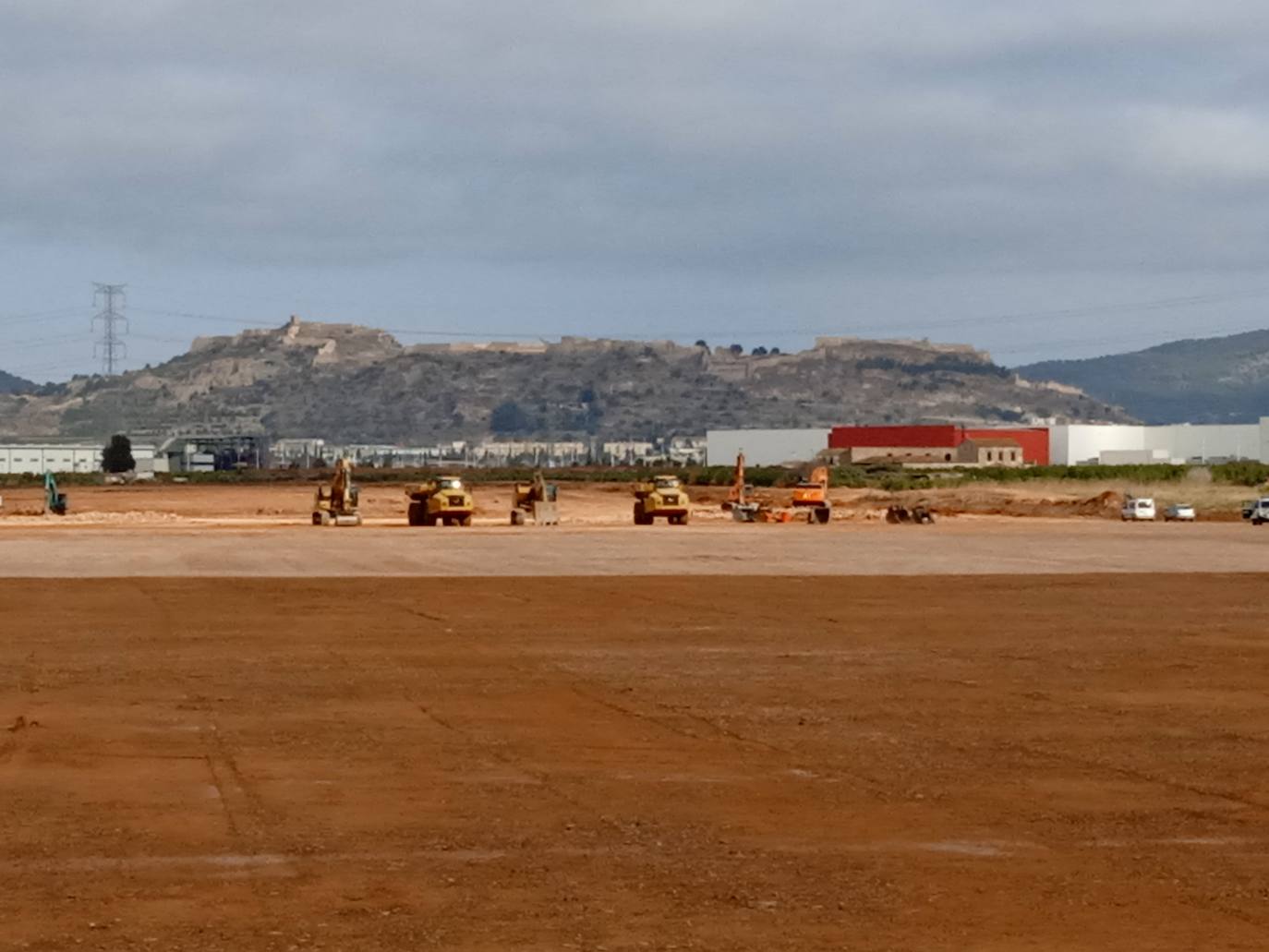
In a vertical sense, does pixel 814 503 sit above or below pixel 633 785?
above

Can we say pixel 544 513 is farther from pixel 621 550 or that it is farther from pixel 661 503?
pixel 621 550

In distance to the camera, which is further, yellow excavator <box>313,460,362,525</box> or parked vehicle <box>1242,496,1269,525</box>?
parked vehicle <box>1242,496,1269,525</box>

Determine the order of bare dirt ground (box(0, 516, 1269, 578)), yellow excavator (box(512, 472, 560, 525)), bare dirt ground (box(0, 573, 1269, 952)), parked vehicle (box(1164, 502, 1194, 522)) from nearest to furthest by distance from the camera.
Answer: bare dirt ground (box(0, 573, 1269, 952))
bare dirt ground (box(0, 516, 1269, 578))
yellow excavator (box(512, 472, 560, 525))
parked vehicle (box(1164, 502, 1194, 522))

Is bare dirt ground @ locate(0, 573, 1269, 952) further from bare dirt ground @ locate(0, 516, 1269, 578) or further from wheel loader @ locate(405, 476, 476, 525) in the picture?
wheel loader @ locate(405, 476, 476, 525)

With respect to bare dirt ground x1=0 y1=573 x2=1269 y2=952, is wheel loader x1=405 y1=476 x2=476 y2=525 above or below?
above

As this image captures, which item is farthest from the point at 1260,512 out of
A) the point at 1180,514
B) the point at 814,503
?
the point at 814,503

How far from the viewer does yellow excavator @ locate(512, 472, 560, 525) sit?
82.4 meters

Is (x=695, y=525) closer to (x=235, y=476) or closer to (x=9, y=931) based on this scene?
(x=9, y=931)

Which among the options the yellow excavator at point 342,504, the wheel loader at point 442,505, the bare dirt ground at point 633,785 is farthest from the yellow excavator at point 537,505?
the bare dirt ground at point 633,785

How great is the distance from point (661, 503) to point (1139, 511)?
25594 mm

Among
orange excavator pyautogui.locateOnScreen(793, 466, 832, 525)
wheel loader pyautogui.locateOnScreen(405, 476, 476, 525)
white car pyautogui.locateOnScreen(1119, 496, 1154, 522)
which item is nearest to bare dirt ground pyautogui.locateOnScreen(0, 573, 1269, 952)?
wheel loader pyautogui.locateOnScreen(405, 476, 476, 525)

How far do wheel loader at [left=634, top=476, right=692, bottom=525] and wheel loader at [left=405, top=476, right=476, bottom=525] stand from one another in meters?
7.23

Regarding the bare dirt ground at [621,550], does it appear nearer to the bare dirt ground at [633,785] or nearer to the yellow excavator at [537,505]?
the yellow excavator at [537,505]

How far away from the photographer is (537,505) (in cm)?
8275
